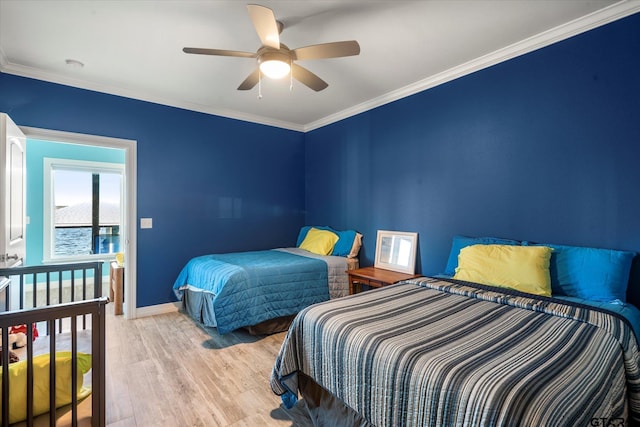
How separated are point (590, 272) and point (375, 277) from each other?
5.51 ft

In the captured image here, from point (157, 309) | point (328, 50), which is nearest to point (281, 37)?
point (328, 50)

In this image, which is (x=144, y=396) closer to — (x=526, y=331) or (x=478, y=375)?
(x=478, y=375)

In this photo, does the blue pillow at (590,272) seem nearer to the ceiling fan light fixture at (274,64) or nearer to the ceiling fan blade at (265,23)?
the ceiling fan light fixture at (274,64)

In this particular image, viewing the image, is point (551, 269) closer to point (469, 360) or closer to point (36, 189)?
point (469, 360)

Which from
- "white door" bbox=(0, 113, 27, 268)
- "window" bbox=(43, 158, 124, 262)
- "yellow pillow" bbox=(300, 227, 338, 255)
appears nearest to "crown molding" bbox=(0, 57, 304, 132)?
"white door" bbox=(0, 113, 27, 268)

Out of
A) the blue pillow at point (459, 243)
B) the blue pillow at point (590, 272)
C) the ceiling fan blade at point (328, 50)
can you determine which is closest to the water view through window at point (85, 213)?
the ceiling fan blade at point (328, 50)

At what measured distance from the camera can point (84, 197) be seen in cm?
528

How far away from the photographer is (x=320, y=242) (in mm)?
4148

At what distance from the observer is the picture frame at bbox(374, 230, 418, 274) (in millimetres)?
3350

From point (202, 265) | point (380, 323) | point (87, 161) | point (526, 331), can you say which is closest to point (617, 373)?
point (526, 331)

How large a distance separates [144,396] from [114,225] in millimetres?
4447

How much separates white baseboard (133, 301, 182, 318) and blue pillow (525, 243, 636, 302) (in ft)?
12.8

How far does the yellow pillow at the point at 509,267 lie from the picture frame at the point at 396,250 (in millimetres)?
810

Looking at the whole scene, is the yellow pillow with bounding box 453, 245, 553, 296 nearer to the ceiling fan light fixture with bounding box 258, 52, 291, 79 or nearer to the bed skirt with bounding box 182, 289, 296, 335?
the bed skirt with bounding box 182, 289, 296, 335
